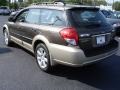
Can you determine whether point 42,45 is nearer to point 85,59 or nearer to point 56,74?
point 56,74

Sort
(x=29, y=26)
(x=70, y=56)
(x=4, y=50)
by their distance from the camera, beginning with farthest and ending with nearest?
(x=4, y=50), (x=29, y=26), (x=70, y=56)

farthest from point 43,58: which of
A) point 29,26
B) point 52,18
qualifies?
point 29,26

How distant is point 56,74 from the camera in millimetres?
5898

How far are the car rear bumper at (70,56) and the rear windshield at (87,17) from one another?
26.1 inches

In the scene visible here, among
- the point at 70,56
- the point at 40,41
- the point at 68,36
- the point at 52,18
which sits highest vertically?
the point at 52,18

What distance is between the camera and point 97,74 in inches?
235

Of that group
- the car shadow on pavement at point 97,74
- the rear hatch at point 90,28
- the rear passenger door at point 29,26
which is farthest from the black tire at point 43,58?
the rear hatch at point 90,28

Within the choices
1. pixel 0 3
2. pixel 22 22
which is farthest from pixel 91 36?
pixel 0 3

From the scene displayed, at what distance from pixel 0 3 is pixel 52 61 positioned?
5646 centimetres

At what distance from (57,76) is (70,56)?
84 cm

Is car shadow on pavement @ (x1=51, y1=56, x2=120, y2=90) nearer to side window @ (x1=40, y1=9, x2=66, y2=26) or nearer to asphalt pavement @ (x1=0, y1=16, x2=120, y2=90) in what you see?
asphalt pavement @ (x1=0, y1=16, x2=120, y2=90)

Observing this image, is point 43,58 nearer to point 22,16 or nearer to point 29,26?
point 29,26

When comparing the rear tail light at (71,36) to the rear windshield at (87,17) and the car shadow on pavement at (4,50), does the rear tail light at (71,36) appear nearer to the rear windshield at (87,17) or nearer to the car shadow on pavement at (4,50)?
the rear windshield at (87,17)

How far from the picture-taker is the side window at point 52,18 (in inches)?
219
